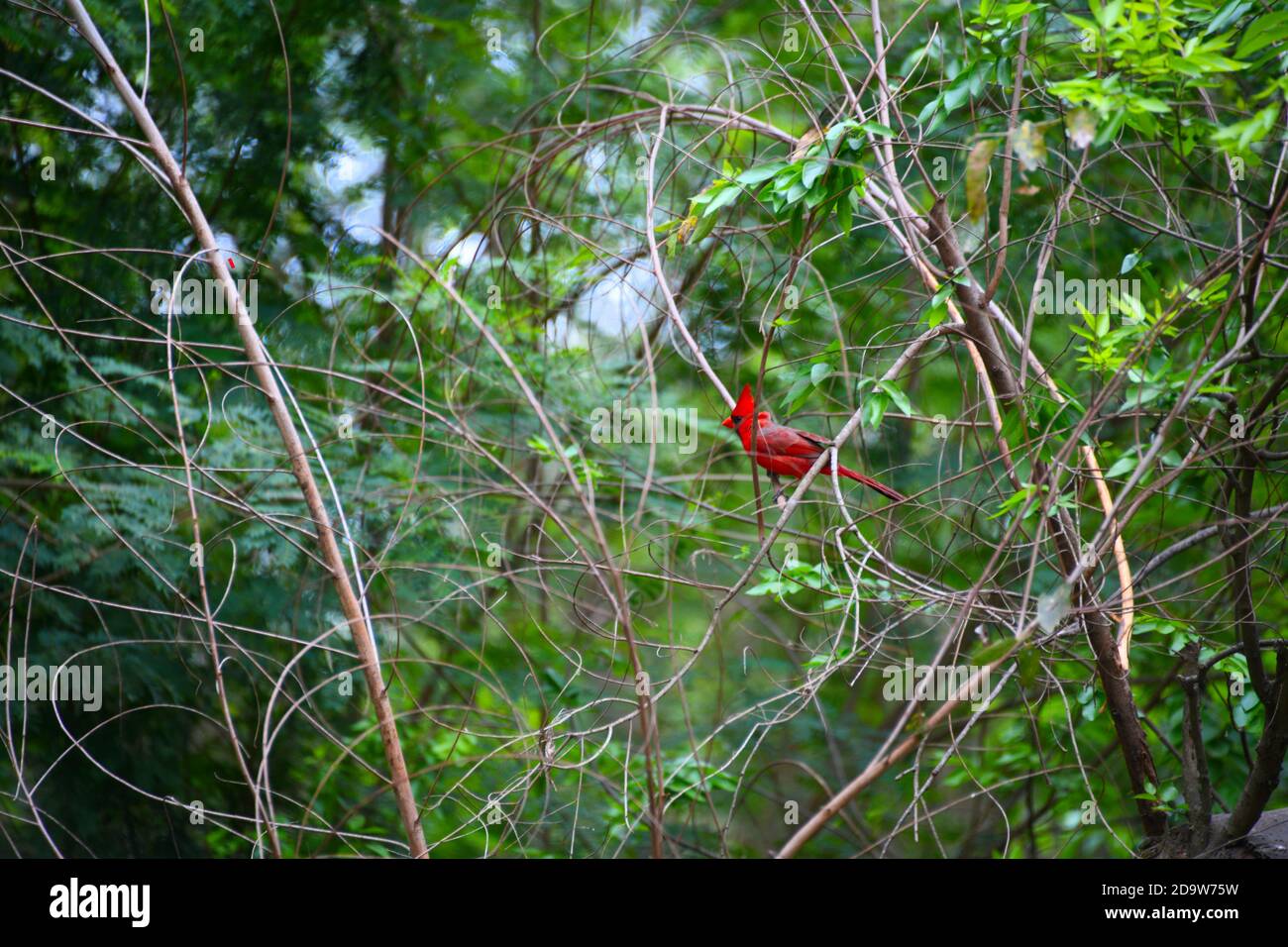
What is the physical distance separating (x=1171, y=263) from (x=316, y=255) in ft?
14.6

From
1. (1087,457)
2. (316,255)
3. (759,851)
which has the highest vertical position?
(316,255)

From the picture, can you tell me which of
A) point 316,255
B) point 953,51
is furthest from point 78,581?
point 953,51

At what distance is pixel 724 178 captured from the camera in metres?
2.75

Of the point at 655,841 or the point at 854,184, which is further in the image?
the point at 854,184

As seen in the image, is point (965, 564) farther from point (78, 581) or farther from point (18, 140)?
point (18, 140)

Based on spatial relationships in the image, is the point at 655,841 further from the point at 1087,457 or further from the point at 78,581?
the point at 78,581

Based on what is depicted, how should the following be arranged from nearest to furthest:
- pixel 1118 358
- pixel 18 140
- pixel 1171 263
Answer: pixel 1118 358
pixel 18 140
pixel 1171 263

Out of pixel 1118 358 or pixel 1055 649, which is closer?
pixel 1118 358

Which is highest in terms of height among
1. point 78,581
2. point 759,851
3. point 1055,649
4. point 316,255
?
point 316,255

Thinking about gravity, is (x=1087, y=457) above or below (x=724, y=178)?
below

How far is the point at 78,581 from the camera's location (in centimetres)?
455

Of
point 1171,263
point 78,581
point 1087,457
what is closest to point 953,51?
point 1171,263

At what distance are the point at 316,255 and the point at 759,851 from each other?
4757 millimetres

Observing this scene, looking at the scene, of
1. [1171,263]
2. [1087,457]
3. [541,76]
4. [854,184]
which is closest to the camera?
[854,184]
